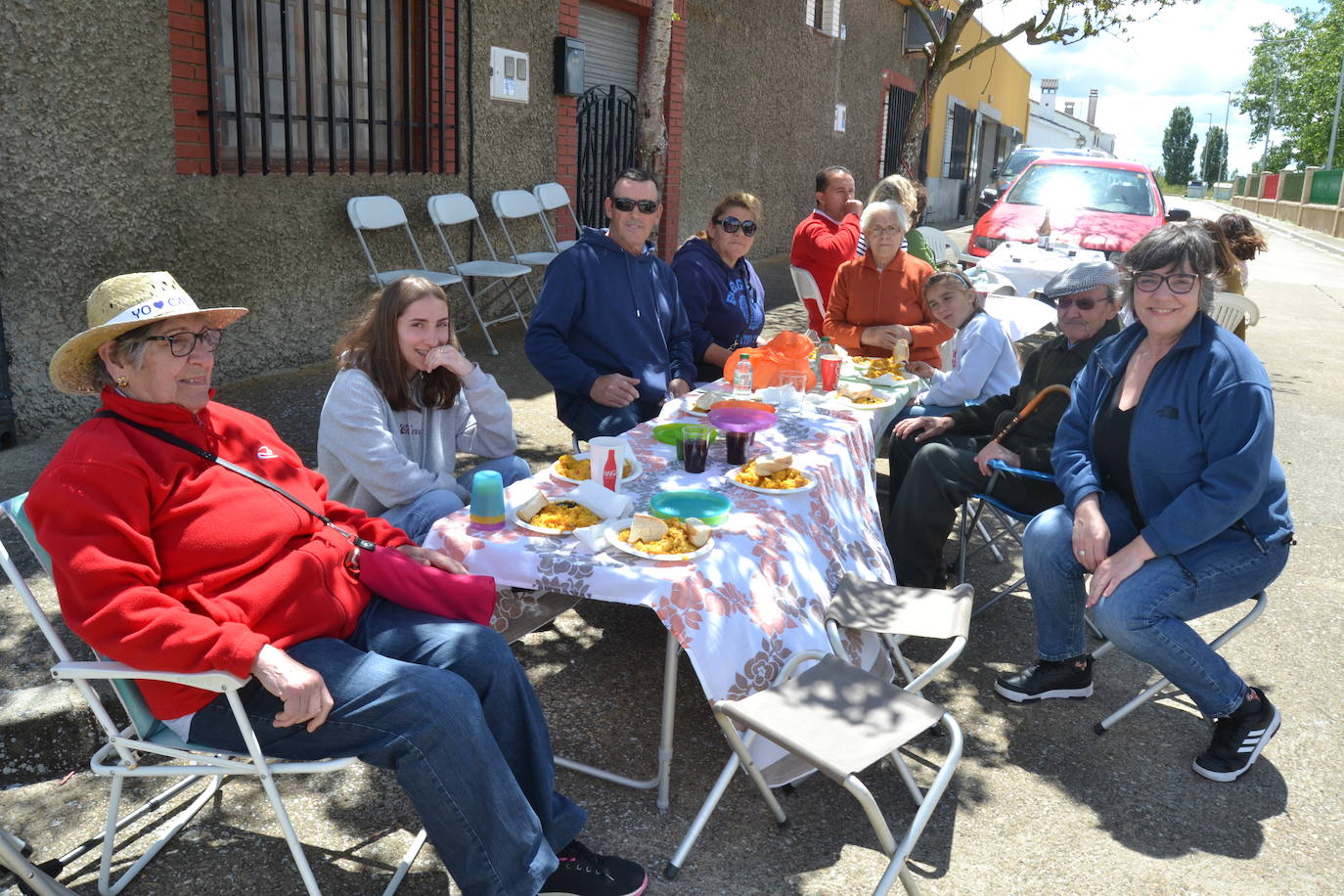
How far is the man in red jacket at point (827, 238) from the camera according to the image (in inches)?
251

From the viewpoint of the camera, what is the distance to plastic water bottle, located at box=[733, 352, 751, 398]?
414cm

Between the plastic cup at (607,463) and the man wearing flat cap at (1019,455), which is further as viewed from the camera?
the man wearing flat cap at (1019,455)

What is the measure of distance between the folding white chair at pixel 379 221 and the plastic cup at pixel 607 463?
163 inches

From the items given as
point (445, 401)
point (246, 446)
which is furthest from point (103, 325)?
point (445, 401)

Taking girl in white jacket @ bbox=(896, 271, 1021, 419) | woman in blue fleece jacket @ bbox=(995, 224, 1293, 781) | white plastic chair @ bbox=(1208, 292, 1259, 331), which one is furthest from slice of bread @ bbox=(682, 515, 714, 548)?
white plastic chair @ bbox=(1208, 292, 1259, 331)

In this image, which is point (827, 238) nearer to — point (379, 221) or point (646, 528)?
point (379, 221)

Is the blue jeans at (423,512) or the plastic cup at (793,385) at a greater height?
the plastic cup at (793,385)

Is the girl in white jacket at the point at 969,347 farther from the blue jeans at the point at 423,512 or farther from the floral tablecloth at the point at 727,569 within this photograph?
the blue jeans at the point at 423,512

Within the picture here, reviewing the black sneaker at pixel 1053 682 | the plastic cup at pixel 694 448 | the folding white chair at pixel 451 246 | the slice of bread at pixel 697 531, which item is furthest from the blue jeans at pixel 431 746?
the folding white chair at pixel 451 246

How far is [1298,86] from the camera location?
48.1 metres

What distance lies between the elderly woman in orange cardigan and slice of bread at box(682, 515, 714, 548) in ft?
9.42

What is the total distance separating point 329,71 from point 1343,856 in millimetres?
6699

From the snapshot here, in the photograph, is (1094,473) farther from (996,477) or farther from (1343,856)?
(1343,856)

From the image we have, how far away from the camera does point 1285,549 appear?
3.07 meters
